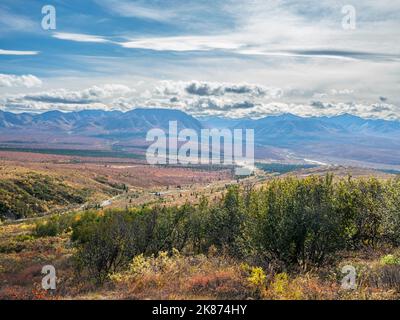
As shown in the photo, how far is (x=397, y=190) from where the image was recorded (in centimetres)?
2388

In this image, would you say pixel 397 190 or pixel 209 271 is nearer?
pixel 209 271

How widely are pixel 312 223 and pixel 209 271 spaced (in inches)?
198

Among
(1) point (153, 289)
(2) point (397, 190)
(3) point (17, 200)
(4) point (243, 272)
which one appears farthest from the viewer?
(3) point (17, 200)

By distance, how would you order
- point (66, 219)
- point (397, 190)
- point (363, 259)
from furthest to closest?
1. point (66, 219)
2. point (397, 190)
3. point (363, 259)

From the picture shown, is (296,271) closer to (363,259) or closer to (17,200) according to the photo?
(363,259)
